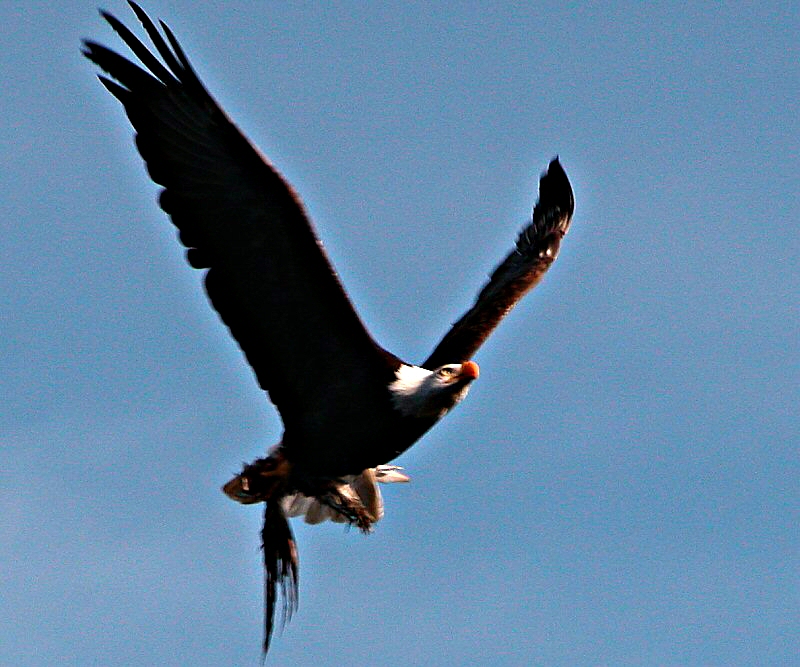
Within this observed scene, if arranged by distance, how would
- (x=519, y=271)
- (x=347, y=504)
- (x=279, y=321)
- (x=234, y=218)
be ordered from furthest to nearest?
(x=519, y=271)
(x=347, y=504)
(x=279, y=321)
(x=234, y=218)

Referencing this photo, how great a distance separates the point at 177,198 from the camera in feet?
37.1

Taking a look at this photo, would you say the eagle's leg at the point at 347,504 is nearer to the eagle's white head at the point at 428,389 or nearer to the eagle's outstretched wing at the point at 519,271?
the eagle's white head at the point at 428,389

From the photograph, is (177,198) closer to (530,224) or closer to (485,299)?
(485,299)

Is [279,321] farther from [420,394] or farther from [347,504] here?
[347,504]

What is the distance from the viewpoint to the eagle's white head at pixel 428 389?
39.2 ft

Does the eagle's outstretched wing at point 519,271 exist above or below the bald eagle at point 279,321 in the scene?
above

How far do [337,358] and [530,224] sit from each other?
465cm

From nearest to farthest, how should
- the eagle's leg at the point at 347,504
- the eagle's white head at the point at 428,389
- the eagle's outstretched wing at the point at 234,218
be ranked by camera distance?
the eagle's outstretched wing at the point at 234,218 < the eagle's white head at the point at 428,389 < the eagle's leg at the point at 347,504

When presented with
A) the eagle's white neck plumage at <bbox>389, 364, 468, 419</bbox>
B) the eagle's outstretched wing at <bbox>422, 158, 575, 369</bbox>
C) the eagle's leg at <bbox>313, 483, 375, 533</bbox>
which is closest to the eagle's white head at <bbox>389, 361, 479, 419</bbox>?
the eagle's white neck plumage at <bbox>389, 364, 468, 419</bbox>

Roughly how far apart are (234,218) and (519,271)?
175 inches

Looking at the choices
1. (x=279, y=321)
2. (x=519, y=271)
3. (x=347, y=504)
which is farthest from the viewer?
(x=519, y=271)

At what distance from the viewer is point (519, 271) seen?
15.2m

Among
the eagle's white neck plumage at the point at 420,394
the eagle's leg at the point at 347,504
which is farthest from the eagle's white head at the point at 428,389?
the eagle's leg at the point at 347,504

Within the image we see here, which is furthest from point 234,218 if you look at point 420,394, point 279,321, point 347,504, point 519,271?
point 519,271
